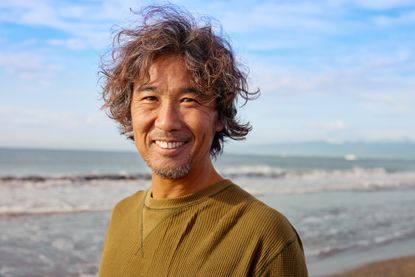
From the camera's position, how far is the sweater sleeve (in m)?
1.87

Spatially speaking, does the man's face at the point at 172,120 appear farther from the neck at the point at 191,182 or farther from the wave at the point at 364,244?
the wave at the point at 364,244

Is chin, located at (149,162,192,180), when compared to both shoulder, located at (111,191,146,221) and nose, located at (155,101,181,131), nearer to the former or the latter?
nose, located at (155,101,181,131)

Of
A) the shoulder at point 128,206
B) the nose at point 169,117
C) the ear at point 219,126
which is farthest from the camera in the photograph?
the shoulder at point 128,206

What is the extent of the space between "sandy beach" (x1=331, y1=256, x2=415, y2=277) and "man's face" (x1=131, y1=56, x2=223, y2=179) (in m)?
6.02

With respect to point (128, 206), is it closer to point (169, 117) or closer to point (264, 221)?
point (169, 117)

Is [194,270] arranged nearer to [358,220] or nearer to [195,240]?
[195,240]

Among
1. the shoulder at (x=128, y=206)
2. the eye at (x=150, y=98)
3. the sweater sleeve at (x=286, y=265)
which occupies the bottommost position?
the shoulder at (x=128, y=206)

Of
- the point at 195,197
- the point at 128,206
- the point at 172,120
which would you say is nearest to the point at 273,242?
the point at 195,197

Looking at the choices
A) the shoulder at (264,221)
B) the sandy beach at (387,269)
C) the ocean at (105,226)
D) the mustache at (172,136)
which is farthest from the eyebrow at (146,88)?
the sandy beach at (387,269)

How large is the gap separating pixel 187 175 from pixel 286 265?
57 cm

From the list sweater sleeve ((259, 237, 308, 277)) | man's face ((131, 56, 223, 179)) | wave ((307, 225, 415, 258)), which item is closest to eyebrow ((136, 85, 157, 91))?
man's face ((131, 56, 223, 179))

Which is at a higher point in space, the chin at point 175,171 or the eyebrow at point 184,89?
the eyebrow at point 184,89

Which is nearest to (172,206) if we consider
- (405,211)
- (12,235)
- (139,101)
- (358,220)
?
(139,101)

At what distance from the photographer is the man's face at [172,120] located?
2.08m
